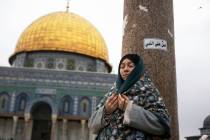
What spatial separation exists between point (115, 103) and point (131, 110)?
0.13m

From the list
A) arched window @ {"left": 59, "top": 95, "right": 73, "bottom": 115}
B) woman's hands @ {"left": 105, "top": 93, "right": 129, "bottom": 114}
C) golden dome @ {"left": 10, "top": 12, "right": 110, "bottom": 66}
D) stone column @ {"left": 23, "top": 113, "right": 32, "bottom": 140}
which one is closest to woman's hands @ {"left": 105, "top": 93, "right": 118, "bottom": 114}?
woman's hands @ {"left": 105, "top": 93, "right": 129, "bottom": 114}

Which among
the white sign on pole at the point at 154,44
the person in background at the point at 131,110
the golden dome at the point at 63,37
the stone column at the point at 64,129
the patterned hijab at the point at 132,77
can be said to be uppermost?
the golden dome at the point at 63,37

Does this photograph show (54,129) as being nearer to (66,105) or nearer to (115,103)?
(66,105)

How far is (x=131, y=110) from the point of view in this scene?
1754mm

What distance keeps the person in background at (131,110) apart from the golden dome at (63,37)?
1912 cm

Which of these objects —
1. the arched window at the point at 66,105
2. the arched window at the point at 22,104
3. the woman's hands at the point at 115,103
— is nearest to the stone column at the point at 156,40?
the woman's hands at the point at 115,103

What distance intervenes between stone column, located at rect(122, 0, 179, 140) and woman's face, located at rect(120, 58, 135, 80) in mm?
556

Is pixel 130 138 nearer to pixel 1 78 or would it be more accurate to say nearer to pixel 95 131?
pixel 95 131

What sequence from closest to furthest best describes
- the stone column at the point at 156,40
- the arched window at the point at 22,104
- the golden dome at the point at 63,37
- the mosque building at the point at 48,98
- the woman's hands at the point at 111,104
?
1. the woman's hands at the point at 111,104
2. the stone column at the point at 156,40
3. the mosque building at the point at 48,98
4. the arched window at the point at 22,104
5. the golden dome at the point at 63,37

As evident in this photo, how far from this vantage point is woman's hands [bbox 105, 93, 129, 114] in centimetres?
183

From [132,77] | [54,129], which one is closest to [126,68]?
[132,77]

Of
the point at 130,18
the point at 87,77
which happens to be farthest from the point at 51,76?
the point at 130,18

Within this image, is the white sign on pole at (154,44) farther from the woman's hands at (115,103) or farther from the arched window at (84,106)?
the arched window at (84,106)

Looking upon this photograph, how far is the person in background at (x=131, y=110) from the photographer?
5.72 feet
